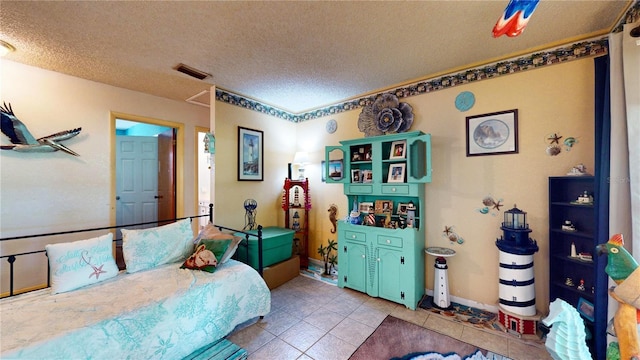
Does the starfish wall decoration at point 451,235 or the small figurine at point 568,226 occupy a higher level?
the small figurine at point 568,226

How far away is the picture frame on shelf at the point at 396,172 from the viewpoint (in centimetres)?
267

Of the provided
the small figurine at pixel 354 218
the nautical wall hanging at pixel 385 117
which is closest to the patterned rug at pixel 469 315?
the small figurine at pixel 354 218

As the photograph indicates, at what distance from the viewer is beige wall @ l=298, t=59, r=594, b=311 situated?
204cm

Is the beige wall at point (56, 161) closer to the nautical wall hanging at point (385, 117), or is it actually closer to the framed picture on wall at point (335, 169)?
the framed picture on wall at point (335, 169)

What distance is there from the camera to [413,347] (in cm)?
191

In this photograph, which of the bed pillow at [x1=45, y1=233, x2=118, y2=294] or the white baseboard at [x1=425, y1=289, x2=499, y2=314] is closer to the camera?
the bed pillow at [x1=45, y1=233, x2=118, y2=294]

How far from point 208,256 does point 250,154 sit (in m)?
1.63

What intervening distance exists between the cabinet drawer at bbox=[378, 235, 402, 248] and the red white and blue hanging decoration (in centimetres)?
190

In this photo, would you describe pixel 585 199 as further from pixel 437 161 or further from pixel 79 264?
pixel 79 264

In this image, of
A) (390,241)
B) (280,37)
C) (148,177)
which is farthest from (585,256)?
(148,177)

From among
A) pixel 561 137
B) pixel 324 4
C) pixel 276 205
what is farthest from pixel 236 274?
pixel 561 137

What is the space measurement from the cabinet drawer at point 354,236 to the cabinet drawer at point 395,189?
568mm

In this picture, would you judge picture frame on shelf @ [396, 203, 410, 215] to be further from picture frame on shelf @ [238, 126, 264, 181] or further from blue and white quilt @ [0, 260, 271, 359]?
picture frame on shelf @ [238, 126, 264, 181]

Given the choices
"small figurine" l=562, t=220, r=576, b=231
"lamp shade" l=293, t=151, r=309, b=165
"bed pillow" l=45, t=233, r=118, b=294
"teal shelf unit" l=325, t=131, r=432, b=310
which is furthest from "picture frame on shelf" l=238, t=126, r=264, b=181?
"small figurine" l=562, t=220, r=576, b=231
